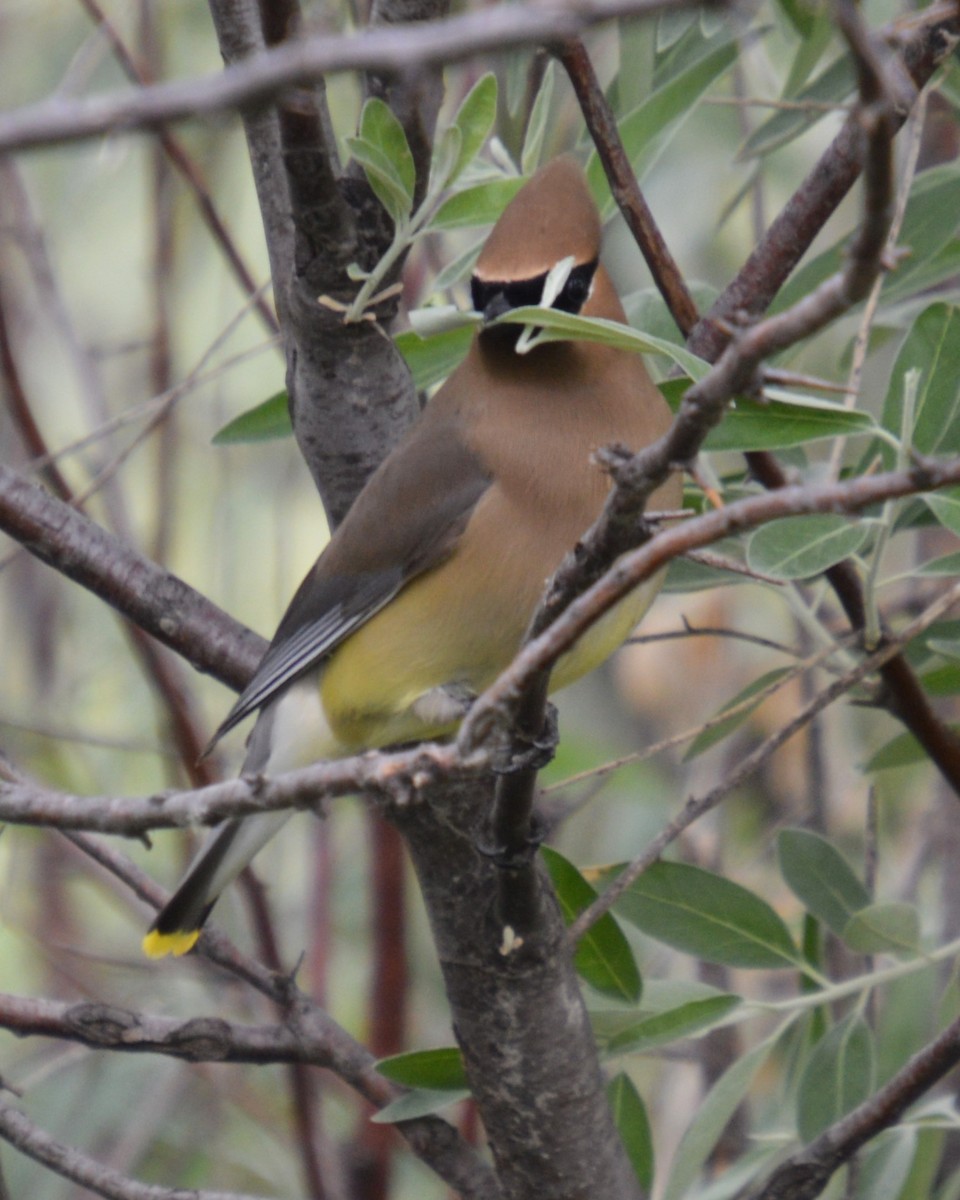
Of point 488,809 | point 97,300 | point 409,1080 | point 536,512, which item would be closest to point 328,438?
point 536,512

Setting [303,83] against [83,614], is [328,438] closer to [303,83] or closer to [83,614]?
[303,83]

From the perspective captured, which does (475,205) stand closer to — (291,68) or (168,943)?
(168,943)

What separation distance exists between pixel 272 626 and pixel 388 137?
10.1ft

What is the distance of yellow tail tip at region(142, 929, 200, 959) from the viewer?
2.31m

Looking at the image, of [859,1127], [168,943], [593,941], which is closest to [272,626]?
[168,943]

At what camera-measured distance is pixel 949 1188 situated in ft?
7.68

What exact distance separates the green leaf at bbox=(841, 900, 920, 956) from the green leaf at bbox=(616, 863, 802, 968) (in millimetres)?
111

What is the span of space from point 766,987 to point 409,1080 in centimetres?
223

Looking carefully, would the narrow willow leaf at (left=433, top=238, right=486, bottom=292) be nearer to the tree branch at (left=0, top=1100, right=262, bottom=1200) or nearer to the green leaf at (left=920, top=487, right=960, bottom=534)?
the green leaf at (left=920, top=487, right=960, bottom=534)

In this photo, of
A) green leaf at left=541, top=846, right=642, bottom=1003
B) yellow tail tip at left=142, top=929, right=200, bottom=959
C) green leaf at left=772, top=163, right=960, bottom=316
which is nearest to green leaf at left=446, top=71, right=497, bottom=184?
green leaf at left=772, top=163, right=960, bottom=316

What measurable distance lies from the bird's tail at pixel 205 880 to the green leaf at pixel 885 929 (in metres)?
0.80

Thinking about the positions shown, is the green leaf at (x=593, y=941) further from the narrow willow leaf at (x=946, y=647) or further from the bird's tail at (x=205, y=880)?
the narrow willow leaf at (x=946, y=647)

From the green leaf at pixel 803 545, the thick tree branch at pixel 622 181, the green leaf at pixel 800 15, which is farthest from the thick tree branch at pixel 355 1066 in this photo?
the green leaf at pixel 800 15

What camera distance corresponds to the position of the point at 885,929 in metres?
2.13
